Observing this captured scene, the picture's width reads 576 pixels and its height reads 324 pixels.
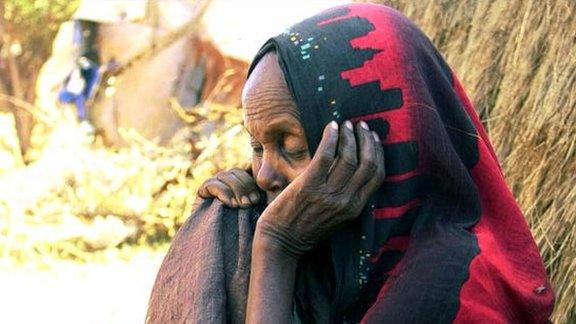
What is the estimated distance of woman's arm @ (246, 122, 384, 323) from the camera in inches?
92.7

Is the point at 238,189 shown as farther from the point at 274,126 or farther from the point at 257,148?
the point at 274,126

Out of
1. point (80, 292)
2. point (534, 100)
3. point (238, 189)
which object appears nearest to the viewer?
point (238, 189)

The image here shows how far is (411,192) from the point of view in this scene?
2385mm

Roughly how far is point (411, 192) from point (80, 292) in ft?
19.8

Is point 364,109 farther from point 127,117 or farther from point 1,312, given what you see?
point 127,117

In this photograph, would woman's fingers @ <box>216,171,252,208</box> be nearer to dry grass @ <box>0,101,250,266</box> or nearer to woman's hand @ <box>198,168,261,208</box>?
woman's hand @ <box>198,168,261,208</box>

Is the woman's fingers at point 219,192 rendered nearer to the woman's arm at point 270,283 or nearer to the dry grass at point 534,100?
the woman's arm at point 270,283

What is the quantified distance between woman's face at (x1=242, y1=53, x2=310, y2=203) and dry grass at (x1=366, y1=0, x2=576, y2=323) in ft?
4.31

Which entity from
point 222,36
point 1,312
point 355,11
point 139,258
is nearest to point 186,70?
point 222,36

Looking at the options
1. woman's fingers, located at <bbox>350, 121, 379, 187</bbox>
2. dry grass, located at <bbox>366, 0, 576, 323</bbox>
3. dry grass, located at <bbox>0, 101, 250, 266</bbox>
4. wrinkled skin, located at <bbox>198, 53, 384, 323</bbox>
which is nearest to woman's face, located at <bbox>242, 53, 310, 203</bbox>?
wrinkled skin, located at <bbox>198, 53, 384, 323</bbox>

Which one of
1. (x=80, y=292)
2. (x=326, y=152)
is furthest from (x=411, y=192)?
(x=80, y=292)

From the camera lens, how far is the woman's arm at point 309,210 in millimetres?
2354

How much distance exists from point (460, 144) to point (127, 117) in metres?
8.62

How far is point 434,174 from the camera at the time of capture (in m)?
2.38
